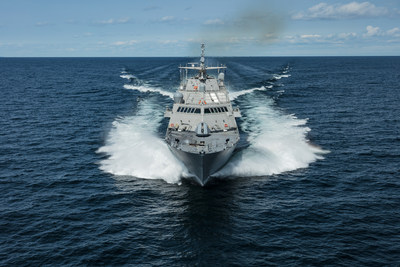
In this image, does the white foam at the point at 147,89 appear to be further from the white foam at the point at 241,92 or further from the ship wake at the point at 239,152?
the ship wake at the point at 239,152

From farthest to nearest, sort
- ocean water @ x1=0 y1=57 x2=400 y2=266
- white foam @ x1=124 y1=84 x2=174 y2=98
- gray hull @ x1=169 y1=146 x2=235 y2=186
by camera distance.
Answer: white foam @ x1=124 y1=84 x2=174 y2=98, gray hull @ x1=169 y1=146 x2=235 y2=186, ocean water @ x1=0 y1=57 x2=400 y2=266

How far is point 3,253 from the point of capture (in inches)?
899

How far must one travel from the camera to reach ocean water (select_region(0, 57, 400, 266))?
75.8 feet

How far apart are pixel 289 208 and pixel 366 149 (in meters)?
19.9

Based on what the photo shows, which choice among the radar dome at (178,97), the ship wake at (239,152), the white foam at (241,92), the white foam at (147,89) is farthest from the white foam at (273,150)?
the white foam at (147,89)

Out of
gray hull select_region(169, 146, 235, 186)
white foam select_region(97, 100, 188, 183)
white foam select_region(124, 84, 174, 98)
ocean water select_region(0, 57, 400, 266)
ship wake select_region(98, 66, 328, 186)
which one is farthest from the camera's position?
white foam select_region(124, 84, 174, 98)

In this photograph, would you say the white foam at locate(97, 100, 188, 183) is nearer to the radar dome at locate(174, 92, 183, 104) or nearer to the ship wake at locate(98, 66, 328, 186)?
the ship wake at locate(98, 66, 328, 186)

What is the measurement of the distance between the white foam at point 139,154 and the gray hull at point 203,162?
2.09 m

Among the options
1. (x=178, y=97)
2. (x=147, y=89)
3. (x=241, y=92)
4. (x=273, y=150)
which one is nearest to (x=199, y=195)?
(x=273, y=150)

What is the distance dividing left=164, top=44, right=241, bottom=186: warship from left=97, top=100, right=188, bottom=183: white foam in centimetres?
221

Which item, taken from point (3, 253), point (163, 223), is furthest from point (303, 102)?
point (3, 253)

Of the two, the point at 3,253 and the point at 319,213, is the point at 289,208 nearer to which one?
the point at 319,213

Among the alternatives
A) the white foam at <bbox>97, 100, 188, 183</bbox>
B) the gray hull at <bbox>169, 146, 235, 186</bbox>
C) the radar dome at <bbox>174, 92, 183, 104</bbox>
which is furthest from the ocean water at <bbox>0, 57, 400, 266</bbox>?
the radar dome at <bbox>174, 92, 183, 104</bbox>

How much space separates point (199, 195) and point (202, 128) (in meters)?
7.62
